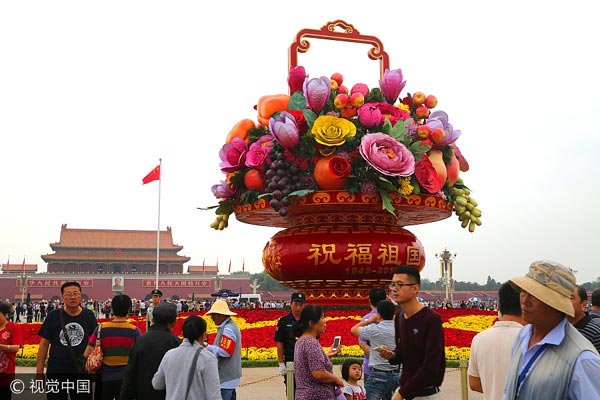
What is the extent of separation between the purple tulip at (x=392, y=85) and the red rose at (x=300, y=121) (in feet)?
5.98

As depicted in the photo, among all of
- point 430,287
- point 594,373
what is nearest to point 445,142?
point 594,373

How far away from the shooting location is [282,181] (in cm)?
971

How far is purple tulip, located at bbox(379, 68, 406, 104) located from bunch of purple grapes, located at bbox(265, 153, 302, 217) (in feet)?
7.66

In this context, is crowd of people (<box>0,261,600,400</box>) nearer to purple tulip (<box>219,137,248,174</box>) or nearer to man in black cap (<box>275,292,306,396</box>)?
man in black cap (<box>275,292,306,396</box>)

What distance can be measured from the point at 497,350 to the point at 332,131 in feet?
21.6

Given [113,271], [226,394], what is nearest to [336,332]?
[226,394]

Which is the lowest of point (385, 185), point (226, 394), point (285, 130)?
point (226, 394)

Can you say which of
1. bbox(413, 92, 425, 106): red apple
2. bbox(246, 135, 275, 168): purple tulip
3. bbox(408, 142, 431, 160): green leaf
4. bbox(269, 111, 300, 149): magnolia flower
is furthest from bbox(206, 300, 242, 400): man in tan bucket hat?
bbox(413, 92, 425, 106): red apple

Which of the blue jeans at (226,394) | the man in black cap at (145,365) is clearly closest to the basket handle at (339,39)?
the blue jeans at (226,394)

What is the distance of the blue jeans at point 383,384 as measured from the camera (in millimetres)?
4824

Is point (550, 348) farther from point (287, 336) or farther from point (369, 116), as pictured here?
point (369, 116)

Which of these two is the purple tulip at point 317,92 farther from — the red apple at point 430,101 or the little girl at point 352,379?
the little girl at point 352,379

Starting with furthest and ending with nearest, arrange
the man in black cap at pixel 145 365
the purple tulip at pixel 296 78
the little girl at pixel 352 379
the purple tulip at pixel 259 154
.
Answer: the purple tulip at pixel 296 78 → the purple tulip at pixel 259 154 → the little girl at pixel 352 379 → the man in black cap at pixel 145 365

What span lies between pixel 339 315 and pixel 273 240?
1.90 metres
